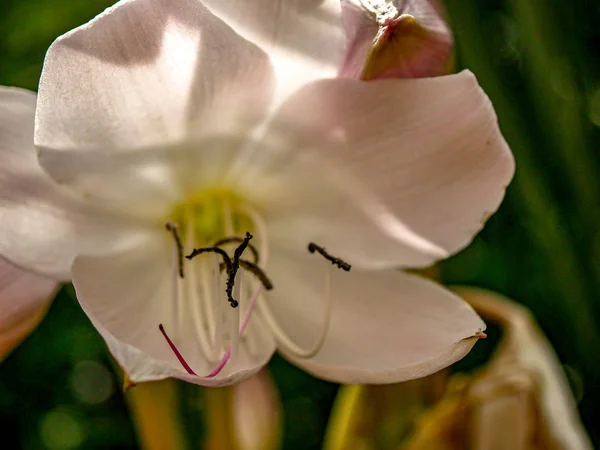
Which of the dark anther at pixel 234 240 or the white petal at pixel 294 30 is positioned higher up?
the white petal at pixel 294 30

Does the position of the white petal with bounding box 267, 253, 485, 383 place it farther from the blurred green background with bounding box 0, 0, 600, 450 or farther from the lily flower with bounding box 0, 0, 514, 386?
the blurred green background with bounding box 0, 0, 600, 450

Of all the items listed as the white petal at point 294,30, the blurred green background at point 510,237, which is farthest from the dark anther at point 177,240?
the blurred green background at point 510,237

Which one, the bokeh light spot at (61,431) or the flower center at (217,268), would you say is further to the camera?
the bokeh light spot at (61,431)

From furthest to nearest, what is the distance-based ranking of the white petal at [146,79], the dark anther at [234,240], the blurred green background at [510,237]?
the blurred green background at [510,237] < the dark anther at [234,240] < the white petal at [146,79]

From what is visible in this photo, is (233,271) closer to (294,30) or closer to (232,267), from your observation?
(232,267)

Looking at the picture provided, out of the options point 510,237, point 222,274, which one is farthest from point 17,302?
point 510,237

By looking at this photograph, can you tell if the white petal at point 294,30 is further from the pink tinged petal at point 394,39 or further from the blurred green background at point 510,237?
the blurred green background at point 510,237

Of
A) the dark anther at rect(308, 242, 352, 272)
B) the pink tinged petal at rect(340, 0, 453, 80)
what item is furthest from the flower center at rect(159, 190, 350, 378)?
the pink tinged petal at rect(340, 0, 453, 80)
